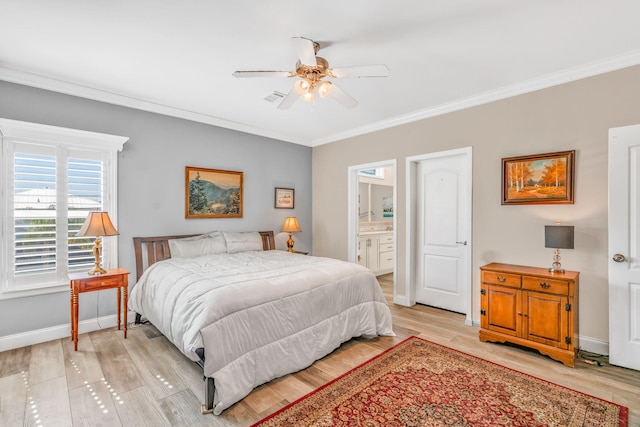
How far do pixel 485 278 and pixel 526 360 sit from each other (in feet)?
2.64

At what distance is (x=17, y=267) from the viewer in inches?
121

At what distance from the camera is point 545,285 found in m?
2.87

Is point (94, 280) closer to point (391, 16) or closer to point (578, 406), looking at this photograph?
point (391, 16)

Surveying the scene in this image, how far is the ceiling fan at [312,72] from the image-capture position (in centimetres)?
216

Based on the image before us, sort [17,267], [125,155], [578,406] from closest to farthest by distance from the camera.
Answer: [578,406], [17,267], [125,155]

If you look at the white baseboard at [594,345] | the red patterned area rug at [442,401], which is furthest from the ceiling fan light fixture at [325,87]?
the white baseboard at [594,345]

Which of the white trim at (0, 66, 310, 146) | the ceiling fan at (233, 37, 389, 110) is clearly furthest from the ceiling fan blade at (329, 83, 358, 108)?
the white trim at (0, 66, 310, 146)

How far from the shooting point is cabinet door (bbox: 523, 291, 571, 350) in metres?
2.77

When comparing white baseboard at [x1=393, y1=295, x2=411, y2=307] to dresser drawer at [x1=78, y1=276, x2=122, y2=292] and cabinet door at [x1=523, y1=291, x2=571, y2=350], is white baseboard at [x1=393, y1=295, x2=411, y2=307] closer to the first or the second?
cabinet door at [x1=523, y1=291, x2=571, y2=350]

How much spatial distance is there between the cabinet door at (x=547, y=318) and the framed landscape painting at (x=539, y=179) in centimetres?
100

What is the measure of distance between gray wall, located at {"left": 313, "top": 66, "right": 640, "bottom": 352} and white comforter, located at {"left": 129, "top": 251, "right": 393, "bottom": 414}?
1.62 metres

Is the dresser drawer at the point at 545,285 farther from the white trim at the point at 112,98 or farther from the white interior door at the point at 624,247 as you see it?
the white trim at the point at 112,98

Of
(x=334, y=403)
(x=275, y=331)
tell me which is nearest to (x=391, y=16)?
(x=275, y=331)

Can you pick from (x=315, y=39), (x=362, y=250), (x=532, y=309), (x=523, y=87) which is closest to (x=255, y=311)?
(x=315, y=39)
